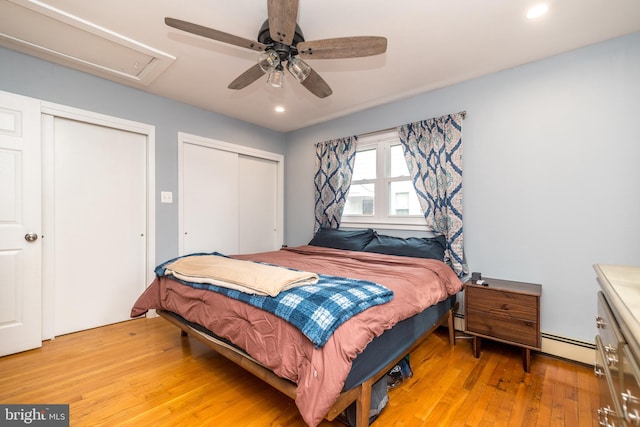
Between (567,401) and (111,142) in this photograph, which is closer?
(567,401)

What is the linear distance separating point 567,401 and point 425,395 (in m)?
0.87

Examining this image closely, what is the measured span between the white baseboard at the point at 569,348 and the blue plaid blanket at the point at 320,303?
178 centimetres

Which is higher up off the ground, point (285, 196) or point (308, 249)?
point (285, 196)

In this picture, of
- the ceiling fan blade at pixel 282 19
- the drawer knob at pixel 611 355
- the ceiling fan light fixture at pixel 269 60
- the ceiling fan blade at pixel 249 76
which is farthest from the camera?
the ceiling fan blade at pixel 249 76

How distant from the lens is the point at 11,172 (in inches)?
90.0

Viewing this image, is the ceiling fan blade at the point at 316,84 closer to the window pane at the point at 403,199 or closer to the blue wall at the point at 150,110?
the window pane at the point at 403,199

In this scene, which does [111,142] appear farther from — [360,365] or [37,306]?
[360,365]

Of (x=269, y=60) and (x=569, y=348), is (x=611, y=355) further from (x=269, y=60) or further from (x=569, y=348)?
(x=269, y=60)

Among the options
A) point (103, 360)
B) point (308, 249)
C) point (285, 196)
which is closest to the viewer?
point (103, 360)

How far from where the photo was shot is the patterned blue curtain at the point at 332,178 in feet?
12.2

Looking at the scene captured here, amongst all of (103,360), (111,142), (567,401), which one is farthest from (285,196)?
(567,401)

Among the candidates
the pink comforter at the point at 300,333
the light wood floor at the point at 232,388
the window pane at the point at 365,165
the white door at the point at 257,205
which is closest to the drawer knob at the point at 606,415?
the light wood floor at the point at 232,388

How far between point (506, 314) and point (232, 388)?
6.91 feet

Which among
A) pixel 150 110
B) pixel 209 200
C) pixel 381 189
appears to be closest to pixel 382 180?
pixel 381 189
